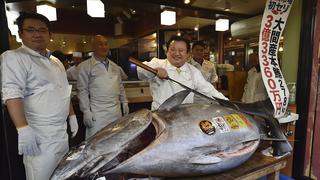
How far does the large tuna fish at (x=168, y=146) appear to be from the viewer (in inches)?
41.6

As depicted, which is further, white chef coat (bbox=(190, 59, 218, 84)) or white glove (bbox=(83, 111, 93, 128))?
white chef coat (bbox=(190, 59, 218, 84))

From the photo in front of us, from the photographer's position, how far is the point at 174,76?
199 cm

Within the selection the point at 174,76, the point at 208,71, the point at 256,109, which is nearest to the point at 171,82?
the point at 174,76

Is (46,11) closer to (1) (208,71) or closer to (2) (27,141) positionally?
(1) (208,71)

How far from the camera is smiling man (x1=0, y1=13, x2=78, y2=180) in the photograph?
4.75 ft

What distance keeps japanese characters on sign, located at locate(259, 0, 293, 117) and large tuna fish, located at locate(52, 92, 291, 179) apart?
2.22 ft

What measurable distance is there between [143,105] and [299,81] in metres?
2.21

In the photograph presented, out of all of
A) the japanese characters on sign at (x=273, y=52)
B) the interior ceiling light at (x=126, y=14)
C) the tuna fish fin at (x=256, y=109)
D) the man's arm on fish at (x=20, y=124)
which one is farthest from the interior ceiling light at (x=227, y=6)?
the man's arm on fish at (x=20, y=124)

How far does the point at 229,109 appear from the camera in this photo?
1.49 m

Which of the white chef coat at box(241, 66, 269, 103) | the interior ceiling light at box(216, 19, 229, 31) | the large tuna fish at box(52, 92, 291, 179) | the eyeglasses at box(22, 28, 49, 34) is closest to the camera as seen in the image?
the large tuna fish at box(52, 92, 291, 179)

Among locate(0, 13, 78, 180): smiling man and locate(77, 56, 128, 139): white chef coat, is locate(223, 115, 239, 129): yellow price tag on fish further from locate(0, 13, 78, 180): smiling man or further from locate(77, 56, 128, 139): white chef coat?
locate(77, 56, 128, 139): white chef coat

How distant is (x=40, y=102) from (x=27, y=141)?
290mm

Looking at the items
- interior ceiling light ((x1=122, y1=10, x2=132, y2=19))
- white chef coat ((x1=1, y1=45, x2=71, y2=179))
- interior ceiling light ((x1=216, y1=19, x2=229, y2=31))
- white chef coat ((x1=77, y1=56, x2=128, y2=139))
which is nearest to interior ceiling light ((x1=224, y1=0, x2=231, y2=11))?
interior ceiling light ((x1=216, y1=19, x2=229, y2=31))

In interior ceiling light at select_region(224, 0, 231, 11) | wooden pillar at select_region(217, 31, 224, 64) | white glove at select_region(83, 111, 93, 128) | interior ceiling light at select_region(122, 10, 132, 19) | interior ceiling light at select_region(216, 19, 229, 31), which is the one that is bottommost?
white glove at select_region(83, 111, 93, 128)
